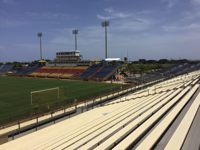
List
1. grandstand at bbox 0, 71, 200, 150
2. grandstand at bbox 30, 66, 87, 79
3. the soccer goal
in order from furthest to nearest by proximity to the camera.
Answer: grandstand at bbox 30, 66, 87, 79 < the soccer goal < grandstand at bbox 0, 71, 200, 150

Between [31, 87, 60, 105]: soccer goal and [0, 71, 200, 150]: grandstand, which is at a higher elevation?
[0, 71, 200, 150]: grandstand

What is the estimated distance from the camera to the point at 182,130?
39.1ft

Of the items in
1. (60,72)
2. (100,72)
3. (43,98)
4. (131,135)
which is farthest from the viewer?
(60,72)

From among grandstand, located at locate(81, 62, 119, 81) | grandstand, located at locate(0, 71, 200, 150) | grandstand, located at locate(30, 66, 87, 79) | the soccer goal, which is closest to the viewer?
grandstand, located at locate(0, 71, 200, 150)

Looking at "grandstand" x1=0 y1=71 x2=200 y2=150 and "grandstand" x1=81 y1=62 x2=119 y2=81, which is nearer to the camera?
"grandstand" x1=0 y1=71 x2=200 y2=150

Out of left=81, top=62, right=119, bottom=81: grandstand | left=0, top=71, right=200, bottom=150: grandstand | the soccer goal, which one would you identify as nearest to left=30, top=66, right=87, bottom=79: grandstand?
left=81, top=62, right=119, bottom=81: grandstand

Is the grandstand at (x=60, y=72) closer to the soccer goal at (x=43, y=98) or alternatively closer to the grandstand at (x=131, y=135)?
the soccer goal at (x=43, y=98)

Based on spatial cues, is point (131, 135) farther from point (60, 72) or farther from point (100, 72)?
point (60, 72)

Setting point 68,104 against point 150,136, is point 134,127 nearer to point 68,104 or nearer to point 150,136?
point 150,136

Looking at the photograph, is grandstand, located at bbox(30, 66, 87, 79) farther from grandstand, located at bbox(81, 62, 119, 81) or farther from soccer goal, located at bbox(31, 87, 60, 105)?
soccer goal, located at bbox(31, 87, 60, 105)

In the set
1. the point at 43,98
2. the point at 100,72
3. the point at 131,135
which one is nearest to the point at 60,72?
the point at 100,72

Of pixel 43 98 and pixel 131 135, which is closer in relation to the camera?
pixel 131 135

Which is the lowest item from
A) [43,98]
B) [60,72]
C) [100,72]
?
[43,98]

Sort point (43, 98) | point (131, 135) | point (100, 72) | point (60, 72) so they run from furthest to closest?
1. point (60, 72)
2. point (100, 72)
3. point (43, 98)
4. point (131, 135)
